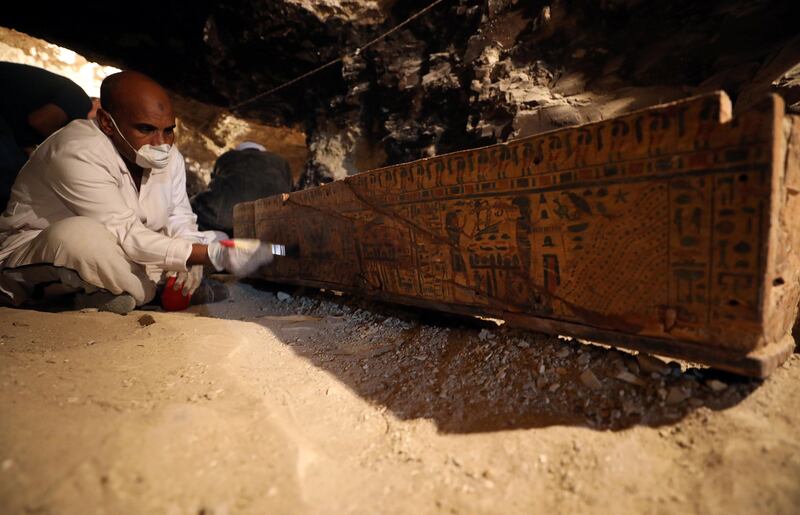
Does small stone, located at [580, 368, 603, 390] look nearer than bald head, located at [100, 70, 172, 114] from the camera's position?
Yes

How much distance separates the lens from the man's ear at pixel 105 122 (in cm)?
234

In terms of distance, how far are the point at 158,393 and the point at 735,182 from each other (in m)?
1.87

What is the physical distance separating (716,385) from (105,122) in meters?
3.47

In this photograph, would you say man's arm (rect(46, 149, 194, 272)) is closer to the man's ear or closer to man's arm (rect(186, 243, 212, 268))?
man's arm (rect(186, 243, 212, 268))

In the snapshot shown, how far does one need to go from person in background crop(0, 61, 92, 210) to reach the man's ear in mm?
1502

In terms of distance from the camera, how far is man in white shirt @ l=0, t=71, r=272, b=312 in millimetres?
2123

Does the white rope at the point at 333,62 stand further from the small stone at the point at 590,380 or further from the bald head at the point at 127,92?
the small stone at the point at 590,380

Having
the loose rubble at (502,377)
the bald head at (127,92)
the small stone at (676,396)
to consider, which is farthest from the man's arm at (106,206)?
the small stone at (676,396)

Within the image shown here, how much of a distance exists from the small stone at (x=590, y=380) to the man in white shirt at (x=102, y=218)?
88.8 inches

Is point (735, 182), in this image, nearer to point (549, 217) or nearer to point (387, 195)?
point (549, 217)

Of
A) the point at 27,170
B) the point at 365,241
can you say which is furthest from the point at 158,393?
the point at 27,170

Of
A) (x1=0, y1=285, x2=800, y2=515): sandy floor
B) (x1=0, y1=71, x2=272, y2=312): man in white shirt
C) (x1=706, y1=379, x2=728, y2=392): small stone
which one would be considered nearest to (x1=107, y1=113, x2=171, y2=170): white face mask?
(x1=0, y1=71, x2=272, y2=312): man in white shirt

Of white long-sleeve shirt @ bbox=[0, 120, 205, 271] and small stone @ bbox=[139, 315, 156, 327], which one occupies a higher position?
white long-sleeve shirt @ bbox=[0, 120, 205, 271]

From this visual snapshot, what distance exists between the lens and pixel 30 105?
3281 mm
